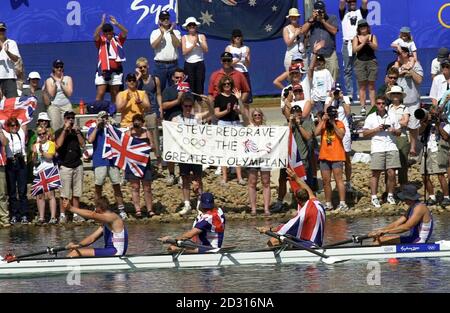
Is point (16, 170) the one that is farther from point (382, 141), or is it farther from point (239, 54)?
point (382, 141)

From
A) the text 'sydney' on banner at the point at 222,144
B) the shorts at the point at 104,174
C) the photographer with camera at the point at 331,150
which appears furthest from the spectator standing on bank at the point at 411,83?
the shorts at the point at 104,174

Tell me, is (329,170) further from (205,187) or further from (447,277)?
(447,277)

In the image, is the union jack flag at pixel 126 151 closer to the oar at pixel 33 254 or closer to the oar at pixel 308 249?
the oar at pixel 33 254

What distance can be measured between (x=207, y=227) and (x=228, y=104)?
17.3 feet

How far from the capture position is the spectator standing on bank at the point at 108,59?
3169 cm

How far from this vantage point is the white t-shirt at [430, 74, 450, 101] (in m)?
31.4

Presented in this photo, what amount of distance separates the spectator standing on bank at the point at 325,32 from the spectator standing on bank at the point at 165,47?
Answer: 9.29 ft

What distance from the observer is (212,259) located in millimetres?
25703

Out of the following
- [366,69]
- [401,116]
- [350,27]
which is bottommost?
[401,116]

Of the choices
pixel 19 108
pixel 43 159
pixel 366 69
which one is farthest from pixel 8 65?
pixel 366 69

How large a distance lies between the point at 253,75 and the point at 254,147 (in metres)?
5.79

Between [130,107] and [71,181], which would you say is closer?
[71,181]

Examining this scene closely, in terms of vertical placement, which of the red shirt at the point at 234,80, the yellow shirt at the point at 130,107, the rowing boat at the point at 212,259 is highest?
the red shirt at the point at 234,80

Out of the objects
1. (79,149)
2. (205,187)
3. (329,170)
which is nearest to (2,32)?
(79,149)
